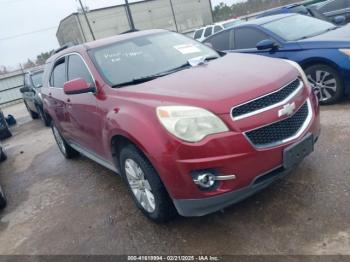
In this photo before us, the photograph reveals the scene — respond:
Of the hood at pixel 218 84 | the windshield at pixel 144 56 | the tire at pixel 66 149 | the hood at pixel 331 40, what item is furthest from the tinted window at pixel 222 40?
the hood at pixel 218 84

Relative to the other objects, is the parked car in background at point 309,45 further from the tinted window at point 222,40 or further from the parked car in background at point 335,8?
the parked car in background at point 335,8

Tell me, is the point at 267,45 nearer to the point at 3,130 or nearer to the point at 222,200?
the point at 222,200

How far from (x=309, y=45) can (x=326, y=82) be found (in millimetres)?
628

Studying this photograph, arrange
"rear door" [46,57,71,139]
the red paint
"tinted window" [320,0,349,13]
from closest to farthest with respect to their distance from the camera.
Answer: the red paint, "rear door" [46,57,71,139], "tinted window" [320,0,349,13]

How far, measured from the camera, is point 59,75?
207 inches

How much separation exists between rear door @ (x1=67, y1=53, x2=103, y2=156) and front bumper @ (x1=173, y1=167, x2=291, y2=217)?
4.64ft

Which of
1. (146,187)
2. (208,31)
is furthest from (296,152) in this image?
(208,31)

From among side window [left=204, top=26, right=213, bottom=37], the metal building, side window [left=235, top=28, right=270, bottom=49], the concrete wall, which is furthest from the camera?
the metal building

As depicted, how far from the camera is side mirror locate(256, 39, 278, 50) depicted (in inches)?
231

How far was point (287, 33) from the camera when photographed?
6.11 metres

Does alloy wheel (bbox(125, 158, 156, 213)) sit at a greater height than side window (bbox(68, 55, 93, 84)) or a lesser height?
lesser

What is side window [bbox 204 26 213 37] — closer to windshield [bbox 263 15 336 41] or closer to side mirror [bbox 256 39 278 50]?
windshield [bbox 263 15 336 41]

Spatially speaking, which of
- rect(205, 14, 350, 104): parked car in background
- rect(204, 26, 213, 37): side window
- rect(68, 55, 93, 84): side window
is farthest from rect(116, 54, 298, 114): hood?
rect(204, 26, 213, 37): side window

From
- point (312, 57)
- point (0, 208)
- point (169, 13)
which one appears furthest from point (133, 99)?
point (169, 13)
